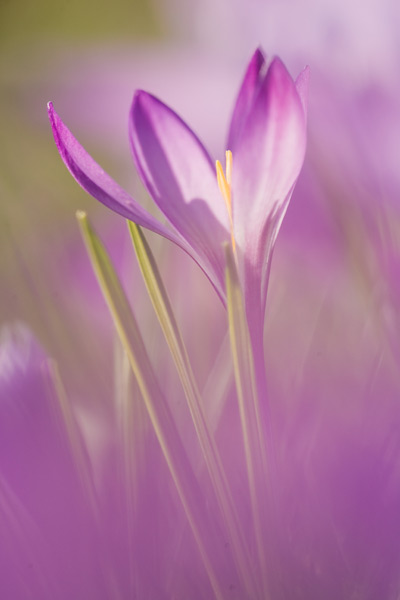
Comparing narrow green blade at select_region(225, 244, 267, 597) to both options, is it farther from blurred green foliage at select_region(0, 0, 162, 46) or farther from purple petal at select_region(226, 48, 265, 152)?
blurred green foliage at select_region(0, 0, 162, 46)

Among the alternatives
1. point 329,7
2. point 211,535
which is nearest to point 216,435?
point 211,535

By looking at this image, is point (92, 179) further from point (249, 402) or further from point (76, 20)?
point (76, 20)

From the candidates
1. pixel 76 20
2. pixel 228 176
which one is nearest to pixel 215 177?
pixel 228 176

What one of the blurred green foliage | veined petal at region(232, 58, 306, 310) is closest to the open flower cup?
veined petal at region(232, 58, 306, 310)

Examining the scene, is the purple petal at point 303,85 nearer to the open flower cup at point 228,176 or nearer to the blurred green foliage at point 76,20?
the open flower cup at point 228,176

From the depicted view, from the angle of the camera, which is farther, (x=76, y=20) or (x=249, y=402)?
(x=76, y=20)

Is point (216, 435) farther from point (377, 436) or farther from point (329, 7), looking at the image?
point (329, 7)

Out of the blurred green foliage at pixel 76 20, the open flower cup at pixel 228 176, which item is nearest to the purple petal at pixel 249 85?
the open flower cup at pixel 228 176
